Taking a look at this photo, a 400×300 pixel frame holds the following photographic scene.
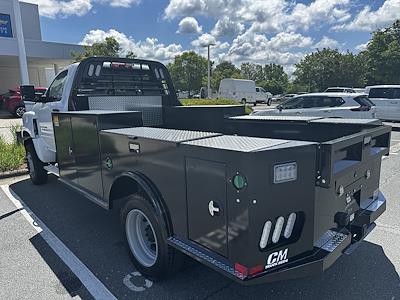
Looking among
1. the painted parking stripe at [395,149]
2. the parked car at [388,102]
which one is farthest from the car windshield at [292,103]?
the parked car at [388,102]

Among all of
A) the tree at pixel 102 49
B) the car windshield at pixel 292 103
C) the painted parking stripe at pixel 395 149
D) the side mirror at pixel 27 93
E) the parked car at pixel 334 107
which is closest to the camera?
the side mirror at pixel 27 93

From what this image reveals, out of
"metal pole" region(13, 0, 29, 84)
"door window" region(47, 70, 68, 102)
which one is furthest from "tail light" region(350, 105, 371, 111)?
"metal pole" region(13, 0, 29, 84)

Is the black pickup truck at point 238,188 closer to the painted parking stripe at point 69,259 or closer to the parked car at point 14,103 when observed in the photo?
the painted parking stripe at point 69,259

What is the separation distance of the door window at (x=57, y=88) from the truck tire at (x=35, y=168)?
129 cm

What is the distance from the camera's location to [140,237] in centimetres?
334

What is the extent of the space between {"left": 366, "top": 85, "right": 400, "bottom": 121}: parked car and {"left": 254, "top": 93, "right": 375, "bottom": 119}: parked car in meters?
3.50

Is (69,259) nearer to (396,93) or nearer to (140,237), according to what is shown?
(140,237)

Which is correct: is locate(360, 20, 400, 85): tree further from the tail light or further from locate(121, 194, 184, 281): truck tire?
locate(121, 194, 184, 281): truck tire

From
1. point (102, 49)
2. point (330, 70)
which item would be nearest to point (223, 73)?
point (330, 70)

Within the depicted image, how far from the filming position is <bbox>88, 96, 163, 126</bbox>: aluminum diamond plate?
4.93 meters

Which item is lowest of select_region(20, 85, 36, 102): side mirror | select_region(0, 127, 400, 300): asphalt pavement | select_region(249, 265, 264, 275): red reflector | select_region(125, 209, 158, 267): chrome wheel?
select_region(0, 127, 400, 300): asphalt pavement

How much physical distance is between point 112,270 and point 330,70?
49.6 meters

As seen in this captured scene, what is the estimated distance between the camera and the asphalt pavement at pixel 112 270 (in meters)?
2.89

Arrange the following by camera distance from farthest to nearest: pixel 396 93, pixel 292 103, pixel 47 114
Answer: pixel 396 93, pixel 292 103, pixel 47 114
